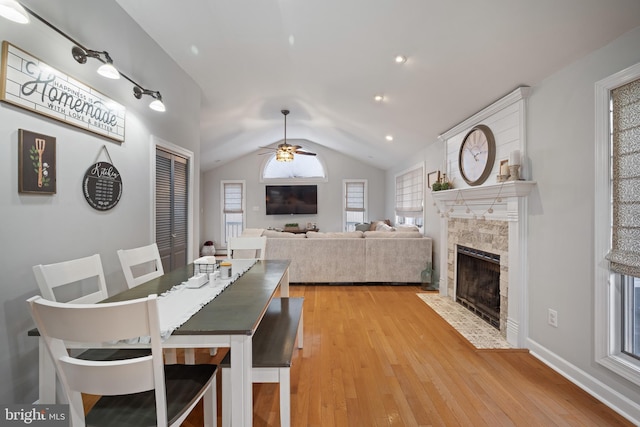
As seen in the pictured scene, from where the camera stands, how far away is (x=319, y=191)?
28.9ft

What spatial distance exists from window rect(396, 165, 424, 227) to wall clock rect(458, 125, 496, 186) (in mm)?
1734

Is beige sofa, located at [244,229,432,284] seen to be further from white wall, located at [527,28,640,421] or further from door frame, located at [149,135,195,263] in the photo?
white wall, located at [527,28,640,421]

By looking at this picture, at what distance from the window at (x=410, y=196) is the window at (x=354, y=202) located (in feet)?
5.06

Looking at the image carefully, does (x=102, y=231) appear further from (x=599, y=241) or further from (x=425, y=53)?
(x=599, y=241)

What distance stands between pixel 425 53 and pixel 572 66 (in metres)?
1.10

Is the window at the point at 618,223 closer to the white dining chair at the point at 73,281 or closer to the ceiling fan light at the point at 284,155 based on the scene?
the white dining chair at the point at 73,281

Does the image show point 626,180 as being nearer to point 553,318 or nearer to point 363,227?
point 553,318

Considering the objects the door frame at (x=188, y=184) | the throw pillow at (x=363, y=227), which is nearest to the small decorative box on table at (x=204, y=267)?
the door frame at (x=188, y=184)

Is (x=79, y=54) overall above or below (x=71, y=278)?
above

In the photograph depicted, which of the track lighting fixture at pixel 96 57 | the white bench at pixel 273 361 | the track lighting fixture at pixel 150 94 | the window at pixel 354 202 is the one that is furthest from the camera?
the window at pixel 354 202

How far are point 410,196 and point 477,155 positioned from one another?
2932mm

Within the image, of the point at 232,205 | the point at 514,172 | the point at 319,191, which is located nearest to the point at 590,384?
the point at 514,172

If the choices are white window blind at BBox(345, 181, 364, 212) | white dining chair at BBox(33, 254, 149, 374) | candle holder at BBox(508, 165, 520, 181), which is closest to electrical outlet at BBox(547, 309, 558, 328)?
candle holder at BBox(508, 165, 520, 181)

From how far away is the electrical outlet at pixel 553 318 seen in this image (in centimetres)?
232
